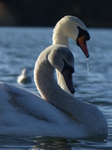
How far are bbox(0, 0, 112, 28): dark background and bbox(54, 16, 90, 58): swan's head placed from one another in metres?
71.6

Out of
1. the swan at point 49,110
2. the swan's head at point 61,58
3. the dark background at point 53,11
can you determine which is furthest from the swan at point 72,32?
the dark background at point 53,11

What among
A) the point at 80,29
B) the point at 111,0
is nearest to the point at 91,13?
the point at 111,0

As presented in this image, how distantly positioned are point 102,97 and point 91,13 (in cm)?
7528

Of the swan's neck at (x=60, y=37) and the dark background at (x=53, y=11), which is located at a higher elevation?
the dark background at (x=53, y=11)

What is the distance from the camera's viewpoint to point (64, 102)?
32.1 feet

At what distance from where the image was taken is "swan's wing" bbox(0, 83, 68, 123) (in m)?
9.38

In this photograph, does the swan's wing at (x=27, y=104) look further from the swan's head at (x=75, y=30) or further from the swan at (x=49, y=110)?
the swan's head at (x=75, y=30)

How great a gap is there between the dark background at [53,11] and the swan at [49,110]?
73724 mm

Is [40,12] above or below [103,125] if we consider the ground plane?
above

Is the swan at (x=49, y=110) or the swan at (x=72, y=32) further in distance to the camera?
the swan at (x=72, y=32)

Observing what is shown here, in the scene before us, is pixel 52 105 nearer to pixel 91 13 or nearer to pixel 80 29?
pixel 80 29

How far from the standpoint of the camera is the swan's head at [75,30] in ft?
38.3

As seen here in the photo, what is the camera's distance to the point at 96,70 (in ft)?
71.5

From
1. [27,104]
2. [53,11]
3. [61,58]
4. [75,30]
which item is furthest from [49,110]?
[53,11]
